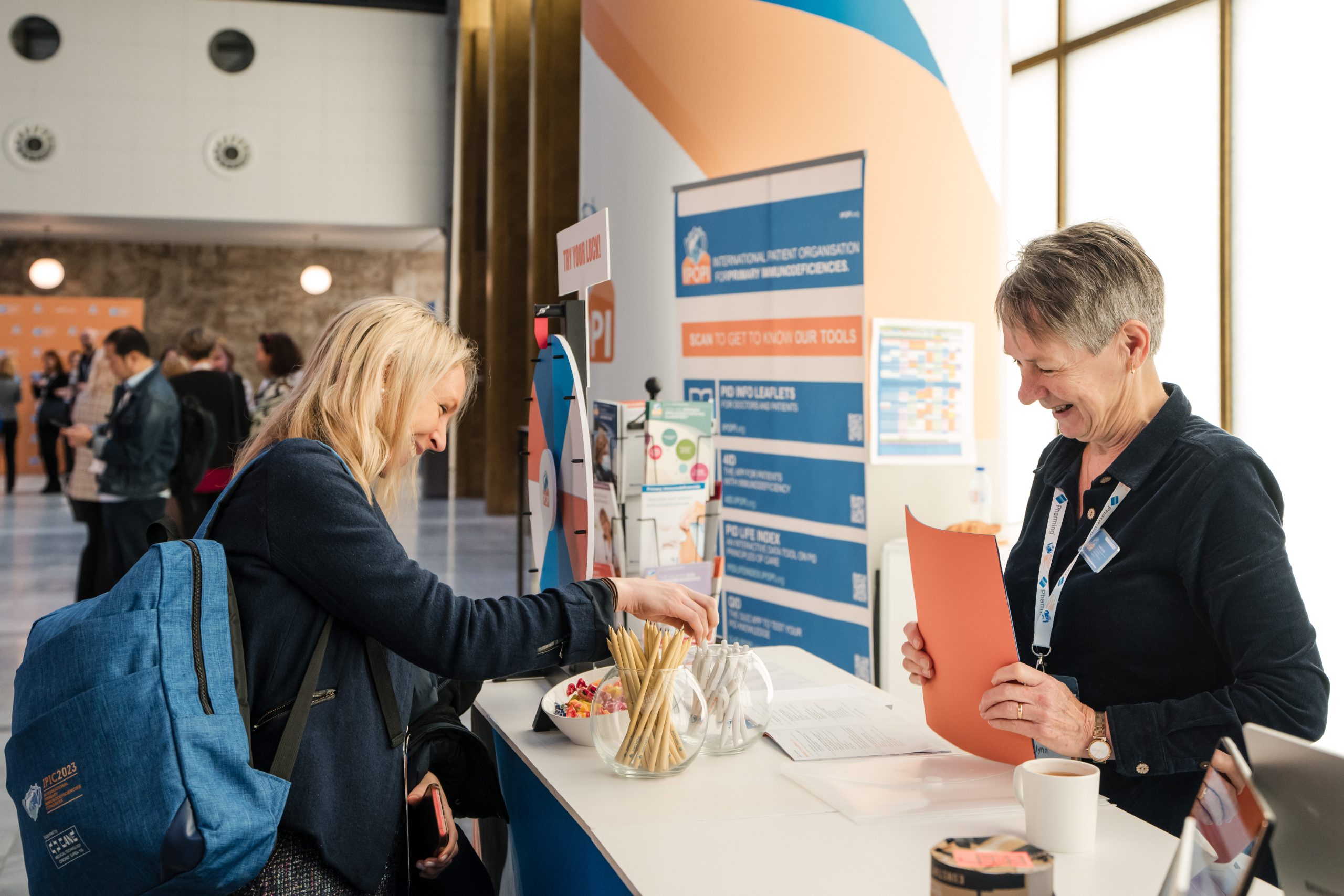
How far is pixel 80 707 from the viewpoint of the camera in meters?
1.29

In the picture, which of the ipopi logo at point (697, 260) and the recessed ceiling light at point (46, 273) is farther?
the recessed ceiling light at point (46, 273)

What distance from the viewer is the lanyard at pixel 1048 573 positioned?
160cm

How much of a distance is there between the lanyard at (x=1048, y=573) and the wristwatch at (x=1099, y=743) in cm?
18

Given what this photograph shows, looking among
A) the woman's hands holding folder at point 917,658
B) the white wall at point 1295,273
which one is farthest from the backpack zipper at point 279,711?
the white wall at point 1295,273

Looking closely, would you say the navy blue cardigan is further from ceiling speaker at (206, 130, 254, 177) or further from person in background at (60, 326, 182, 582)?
ceiling speaker at (206, 130, 254, 177)

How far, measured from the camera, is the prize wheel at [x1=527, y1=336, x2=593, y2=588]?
2.16m

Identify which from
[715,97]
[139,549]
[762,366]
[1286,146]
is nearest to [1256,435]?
[1286,146]

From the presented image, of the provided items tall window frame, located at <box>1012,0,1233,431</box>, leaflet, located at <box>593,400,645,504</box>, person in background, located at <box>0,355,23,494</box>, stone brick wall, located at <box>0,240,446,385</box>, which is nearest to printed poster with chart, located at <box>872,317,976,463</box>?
tall window frame, located at <box>1012,0,1233,431</box>

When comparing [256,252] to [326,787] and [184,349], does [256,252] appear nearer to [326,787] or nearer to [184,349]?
[184,349]

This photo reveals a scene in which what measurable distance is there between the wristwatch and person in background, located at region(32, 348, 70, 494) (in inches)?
544

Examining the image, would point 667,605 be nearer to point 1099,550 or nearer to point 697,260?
point 1099,550

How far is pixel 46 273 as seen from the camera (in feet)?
47.5

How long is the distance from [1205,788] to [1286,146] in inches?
145

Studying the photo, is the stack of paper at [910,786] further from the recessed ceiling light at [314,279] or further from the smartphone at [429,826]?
the recessed ceiling light at [314,279]
